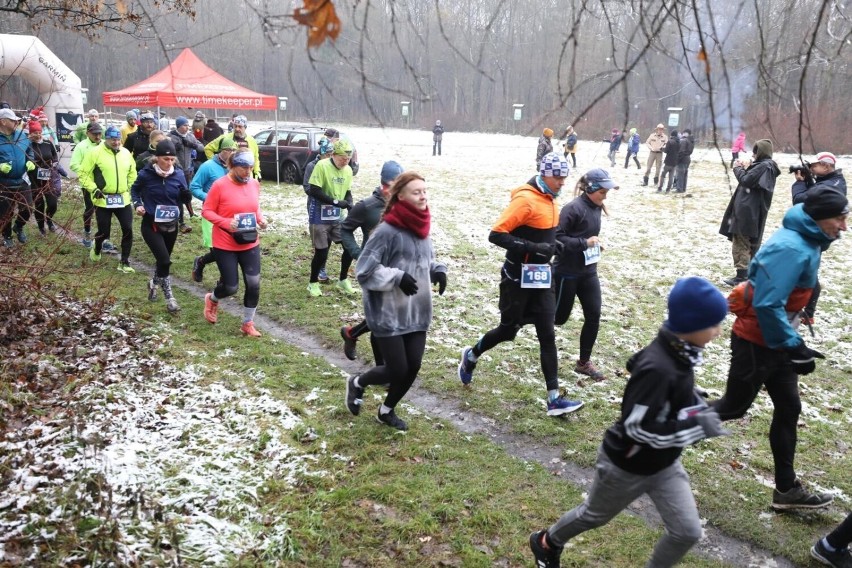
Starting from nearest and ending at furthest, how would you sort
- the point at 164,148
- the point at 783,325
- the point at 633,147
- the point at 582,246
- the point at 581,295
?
the point at 783,325 < the point at 582,246 < the point at 581,295 < the point at 164,148 < the point at 633,147

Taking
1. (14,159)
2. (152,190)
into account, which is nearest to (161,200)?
(152,190)

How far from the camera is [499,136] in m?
42.9

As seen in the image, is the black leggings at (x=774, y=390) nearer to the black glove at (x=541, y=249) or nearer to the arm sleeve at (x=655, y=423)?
the arm sleeve at (x=655, y=423)

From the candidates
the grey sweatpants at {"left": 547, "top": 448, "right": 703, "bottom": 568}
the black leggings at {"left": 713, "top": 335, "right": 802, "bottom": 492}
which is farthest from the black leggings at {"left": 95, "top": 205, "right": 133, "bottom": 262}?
the black leggings at {"left": 713, "top": 335, "right": 802, "bottom": 492}

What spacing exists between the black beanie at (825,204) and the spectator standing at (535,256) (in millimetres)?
1762

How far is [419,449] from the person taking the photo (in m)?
4.53

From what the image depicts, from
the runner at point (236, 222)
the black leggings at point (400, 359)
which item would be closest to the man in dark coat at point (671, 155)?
the runner at point (236, 222)

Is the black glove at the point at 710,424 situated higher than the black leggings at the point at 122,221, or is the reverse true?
the black leggings at the point at 122,221

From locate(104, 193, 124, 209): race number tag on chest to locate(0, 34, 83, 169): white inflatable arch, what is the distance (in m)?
9.22

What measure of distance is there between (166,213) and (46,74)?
13892 millimetres

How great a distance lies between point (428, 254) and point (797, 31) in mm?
2635

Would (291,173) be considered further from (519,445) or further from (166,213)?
(519,445)

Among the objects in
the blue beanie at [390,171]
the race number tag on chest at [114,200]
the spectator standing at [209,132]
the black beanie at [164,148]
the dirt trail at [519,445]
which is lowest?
the dirt trail at [519,445]

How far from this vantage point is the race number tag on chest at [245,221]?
6.19 m
